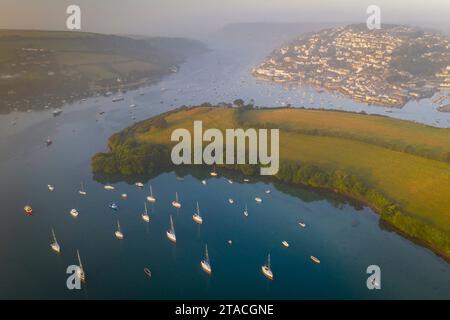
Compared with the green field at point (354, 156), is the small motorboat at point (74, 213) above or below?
below

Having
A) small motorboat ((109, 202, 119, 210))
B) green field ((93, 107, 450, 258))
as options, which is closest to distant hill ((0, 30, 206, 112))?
green field ((93, 107, 450, 258))

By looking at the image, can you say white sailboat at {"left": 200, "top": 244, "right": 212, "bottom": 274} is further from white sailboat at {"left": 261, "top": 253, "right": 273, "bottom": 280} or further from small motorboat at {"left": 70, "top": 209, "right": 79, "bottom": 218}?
small motorboat at {"left": 70, "top": 209, "right": 79, "bottom": 218}

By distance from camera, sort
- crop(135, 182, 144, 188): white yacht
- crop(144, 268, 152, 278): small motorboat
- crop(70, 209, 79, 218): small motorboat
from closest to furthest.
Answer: crop(144, 268, 152, 278): small motorboat → crop(70, 209, 79, 218): small motorboat → crop(135, 182, 144, 188): white yacht

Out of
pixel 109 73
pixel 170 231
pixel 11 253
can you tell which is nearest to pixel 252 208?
pixel 170 231

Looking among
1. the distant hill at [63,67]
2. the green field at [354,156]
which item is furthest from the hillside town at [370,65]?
the distant hill at [63,67]
